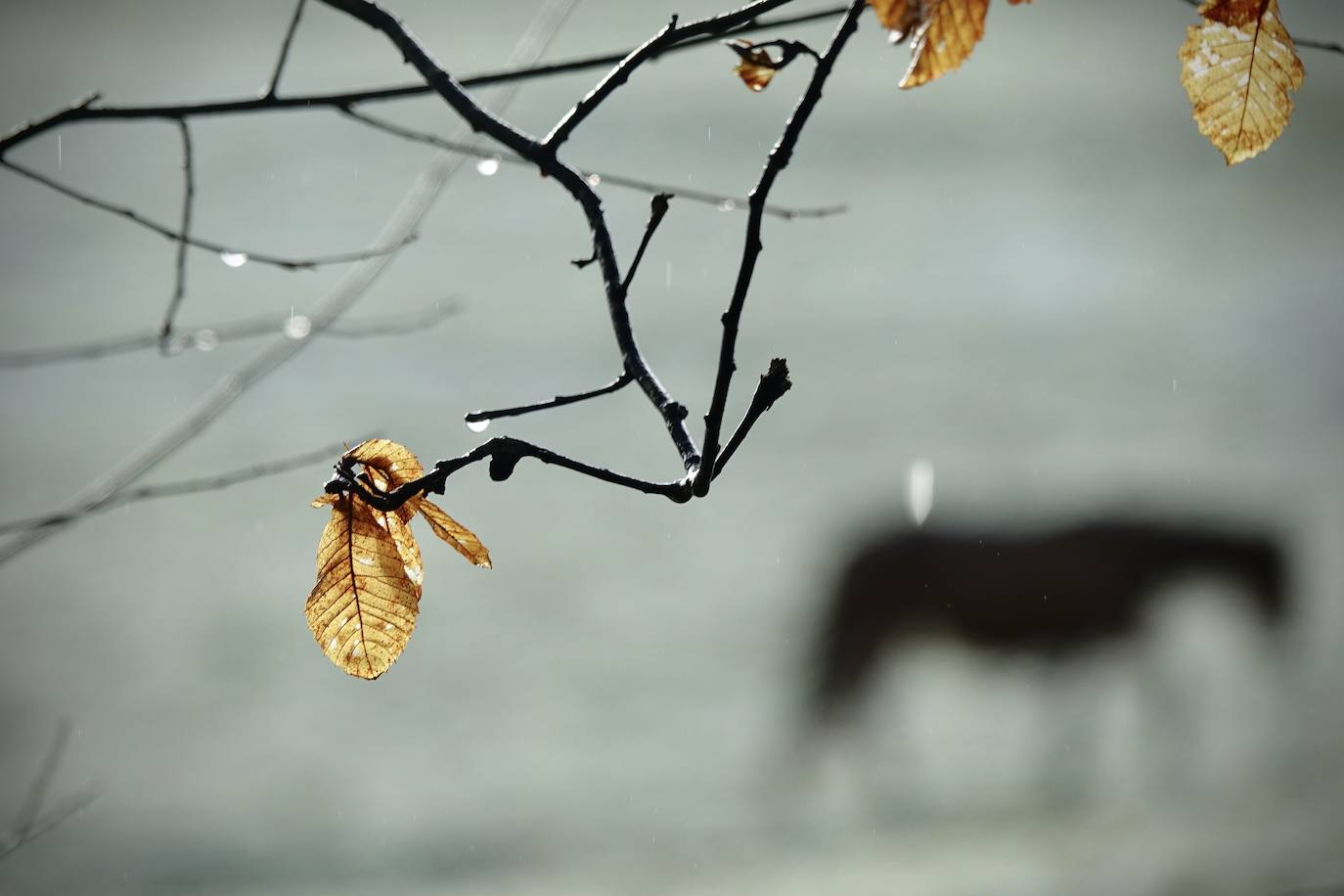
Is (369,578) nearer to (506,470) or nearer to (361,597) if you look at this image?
(361,597)

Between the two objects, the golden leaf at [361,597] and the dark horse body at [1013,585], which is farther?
the dark horse body at [1013,585]

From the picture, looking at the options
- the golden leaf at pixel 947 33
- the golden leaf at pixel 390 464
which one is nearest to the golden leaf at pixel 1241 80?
the golden leaf at pixel 947 33

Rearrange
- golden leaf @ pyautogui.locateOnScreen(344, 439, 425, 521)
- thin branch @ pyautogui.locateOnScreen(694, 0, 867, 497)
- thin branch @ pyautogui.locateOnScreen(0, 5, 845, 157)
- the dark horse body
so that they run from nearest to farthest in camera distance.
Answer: thin branch @ pyautogui.locateOnScreen(694, 0, 867, 497)
golden leaf @ pyautogui.locateOnScreen(344, 439, 425, 521)
thin branch @ pyautogui.locateOnScreen(0, 5, 845, 157)
the dark horse body

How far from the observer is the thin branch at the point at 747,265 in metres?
0.27

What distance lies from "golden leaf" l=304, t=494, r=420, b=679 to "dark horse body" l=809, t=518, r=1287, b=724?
7.01ft

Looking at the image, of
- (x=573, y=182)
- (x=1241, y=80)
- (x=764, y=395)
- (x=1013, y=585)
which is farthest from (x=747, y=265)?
(x=1013, y=585)

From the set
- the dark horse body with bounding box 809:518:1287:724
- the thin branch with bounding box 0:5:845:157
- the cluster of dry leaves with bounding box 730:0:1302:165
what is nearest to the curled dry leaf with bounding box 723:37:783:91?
the cluster of dry leaves with bounding box 730:0:1302:165

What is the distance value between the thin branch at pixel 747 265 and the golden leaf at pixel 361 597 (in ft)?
0.52

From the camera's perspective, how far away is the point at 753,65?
39 centimetres

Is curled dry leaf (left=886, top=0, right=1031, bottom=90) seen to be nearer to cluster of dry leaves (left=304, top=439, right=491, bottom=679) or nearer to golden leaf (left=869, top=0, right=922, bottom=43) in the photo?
golden leaf (left=869, top=0, right=922, bottom=43)

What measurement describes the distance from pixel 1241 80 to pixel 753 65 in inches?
7.6

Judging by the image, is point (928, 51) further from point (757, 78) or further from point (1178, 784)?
point (1178, 784)

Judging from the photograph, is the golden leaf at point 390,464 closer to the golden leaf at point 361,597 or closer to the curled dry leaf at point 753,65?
the golden leaf at point 361,597

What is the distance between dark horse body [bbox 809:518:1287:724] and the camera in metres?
2.44
